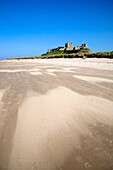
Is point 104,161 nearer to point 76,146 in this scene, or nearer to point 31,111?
point 76,146

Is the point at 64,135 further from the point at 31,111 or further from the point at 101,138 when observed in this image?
the point at 31,111

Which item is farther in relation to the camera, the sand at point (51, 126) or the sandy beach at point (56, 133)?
the sand at point (51, 126)

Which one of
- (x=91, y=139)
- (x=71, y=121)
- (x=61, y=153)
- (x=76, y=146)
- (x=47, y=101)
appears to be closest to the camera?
(x=61, y=153)

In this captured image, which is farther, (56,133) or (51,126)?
(51,126)

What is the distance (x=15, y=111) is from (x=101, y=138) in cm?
294

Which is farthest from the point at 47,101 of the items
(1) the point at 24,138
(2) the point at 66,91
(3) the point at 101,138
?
(3) the point at 101,138

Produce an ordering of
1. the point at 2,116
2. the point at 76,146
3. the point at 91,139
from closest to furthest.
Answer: the point at 76,146 → the point at 91,139 → the point at 2,116

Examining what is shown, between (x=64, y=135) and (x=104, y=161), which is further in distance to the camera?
(x=64, y=135)

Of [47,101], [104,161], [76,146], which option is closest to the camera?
[104,161]

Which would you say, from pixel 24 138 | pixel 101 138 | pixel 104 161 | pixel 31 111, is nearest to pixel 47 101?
pixel 31 111

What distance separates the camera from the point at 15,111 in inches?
205

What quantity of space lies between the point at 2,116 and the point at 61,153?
2.47m

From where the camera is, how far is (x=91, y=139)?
143 inches

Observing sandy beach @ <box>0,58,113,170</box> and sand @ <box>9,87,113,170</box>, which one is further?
sand @ <box>9,87,113,170</box>
